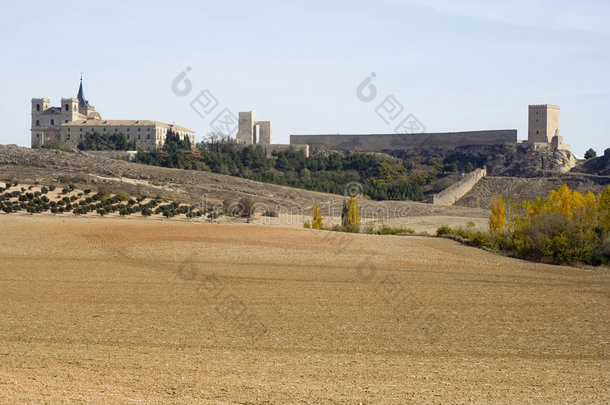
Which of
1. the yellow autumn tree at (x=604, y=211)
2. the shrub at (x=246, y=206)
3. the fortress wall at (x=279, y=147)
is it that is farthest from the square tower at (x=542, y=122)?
the yellow autumn tree at (x=604, y=211)

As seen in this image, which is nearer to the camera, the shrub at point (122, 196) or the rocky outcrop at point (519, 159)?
the shrub at point (122, 196)

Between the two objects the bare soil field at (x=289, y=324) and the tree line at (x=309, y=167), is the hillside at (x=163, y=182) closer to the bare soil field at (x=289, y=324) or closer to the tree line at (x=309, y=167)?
the tree line at (x=309, y=167)

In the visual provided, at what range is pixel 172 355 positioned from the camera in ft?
44.7

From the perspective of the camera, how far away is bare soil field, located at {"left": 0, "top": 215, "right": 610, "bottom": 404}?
1146cm

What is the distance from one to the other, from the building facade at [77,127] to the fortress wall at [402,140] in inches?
769

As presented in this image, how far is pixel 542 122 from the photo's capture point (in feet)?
274

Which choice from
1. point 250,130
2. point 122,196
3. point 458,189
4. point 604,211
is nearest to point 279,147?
point 250,130

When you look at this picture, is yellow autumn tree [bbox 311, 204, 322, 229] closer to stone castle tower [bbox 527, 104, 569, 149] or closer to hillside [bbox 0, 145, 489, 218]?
hillside [bbox 0, 145, 489, 218]

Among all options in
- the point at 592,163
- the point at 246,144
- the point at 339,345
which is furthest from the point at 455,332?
the point at 246,144

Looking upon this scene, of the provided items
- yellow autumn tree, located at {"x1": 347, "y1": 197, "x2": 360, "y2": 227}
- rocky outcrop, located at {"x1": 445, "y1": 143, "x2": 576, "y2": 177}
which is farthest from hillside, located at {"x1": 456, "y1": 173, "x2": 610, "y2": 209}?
yellow autumn tree, located at {"x1": 347, "y1": 197, "x2": 360, "y2": 227}

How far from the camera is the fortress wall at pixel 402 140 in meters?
86.6

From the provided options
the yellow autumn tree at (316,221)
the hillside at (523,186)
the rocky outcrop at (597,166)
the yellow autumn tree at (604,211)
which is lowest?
the yellow autumn tree at (316,221)

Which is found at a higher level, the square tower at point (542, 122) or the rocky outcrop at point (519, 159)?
the square tower at point (542, 122)

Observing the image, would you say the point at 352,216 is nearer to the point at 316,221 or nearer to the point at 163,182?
the point at 316,221
